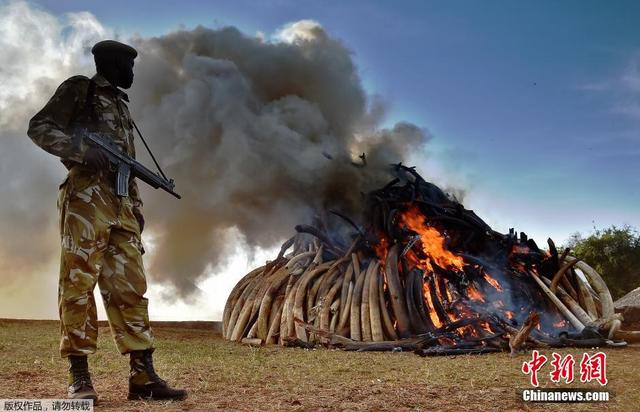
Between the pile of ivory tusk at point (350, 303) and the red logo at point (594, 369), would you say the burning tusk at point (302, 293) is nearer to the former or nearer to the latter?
the pile of ivory tusk at point (350, 303)

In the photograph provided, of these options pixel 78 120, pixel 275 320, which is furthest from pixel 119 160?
pixel 275 320

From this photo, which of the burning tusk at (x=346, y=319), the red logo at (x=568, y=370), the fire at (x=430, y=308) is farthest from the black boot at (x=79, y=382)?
the fire at (x=430, y=308)

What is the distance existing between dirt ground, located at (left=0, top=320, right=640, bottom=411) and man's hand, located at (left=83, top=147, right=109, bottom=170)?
175 cm

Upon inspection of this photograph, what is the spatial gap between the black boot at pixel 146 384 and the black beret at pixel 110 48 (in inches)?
98.0

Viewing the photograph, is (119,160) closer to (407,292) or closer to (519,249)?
(407,292)

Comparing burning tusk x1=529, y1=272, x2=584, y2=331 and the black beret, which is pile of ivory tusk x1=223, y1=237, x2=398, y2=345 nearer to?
burning tusk x1=529, y1=272, x2=584, y2=331

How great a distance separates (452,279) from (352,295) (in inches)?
69.4

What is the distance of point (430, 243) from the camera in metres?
10.1

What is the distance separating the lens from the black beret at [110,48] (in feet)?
15.7

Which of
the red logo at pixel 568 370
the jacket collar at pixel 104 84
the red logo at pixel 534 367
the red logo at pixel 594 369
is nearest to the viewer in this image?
the jacket collar at pixel 104 84

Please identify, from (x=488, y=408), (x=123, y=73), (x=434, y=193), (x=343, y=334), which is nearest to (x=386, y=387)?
(x=488, y=408)

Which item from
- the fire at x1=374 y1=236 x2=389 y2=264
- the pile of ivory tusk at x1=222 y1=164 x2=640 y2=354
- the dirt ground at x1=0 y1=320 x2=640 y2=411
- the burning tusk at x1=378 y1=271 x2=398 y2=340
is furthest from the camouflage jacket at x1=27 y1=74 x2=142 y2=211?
the fire at x1=374 y1=236 x2=389 y2=264

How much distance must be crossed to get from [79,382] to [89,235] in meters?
1.07

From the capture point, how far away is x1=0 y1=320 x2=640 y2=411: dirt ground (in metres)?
4.07
